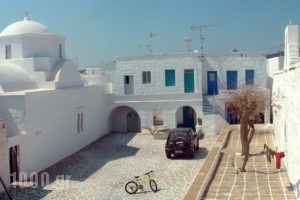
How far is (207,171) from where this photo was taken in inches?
495

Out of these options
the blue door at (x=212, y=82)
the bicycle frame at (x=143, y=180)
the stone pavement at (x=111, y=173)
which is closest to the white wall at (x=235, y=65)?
the blue door at (x=212, y=82)

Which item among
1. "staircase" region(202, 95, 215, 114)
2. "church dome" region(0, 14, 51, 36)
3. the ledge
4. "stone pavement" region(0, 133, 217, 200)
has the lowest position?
"stone pavement" region(0, 133, 217, 200)

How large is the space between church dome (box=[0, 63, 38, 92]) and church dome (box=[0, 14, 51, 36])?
215 centimetres

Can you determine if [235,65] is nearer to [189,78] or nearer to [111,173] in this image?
[189,78]

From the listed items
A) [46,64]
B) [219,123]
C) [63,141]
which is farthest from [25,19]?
[219,123]

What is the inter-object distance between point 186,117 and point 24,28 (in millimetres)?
13202

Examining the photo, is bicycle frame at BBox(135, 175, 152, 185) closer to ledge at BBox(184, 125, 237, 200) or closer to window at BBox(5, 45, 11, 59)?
ledge at BBox(184, 125, 237, 200)

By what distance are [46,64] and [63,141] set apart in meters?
4.38

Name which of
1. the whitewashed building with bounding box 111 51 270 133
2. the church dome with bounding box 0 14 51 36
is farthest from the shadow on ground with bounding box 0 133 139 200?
the church dome with bounding box 0 14 51 36

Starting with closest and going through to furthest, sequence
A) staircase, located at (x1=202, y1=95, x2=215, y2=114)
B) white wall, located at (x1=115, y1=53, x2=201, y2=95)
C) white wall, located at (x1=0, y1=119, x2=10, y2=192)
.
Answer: white wall, located at (x1=0, y1=119, x2=10, y2=192), staircase, located at (x1=202, y1=95, x2=215, y2=114), white wall, located at (x1=115, y1=53, x2=201, y2=95)

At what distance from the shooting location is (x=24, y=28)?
65.1ft

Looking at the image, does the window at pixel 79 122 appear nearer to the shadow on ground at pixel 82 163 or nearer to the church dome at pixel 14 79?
the shadow on ground at pixel 82 163

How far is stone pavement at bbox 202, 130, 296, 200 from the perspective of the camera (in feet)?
35.9

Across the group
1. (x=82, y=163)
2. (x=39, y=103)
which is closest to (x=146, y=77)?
(x=82, y=163)
